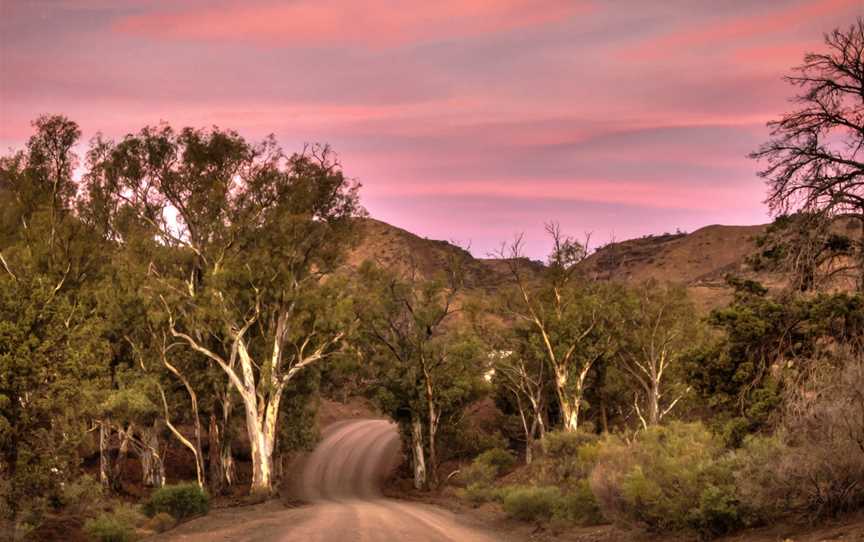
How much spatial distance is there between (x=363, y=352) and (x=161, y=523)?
24.5 m

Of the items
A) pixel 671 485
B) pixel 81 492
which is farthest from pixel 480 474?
pixel 671 485

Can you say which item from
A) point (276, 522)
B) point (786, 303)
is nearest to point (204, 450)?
point (276, 522)

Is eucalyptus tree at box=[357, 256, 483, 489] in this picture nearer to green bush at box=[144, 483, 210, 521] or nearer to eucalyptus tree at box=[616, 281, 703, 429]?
eucalyptus tree at box=[616, 281, 703, 429]

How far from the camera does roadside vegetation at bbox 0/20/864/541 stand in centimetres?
1717

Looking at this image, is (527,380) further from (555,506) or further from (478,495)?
(555,506)

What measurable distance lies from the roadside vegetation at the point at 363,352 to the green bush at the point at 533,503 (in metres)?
0.10

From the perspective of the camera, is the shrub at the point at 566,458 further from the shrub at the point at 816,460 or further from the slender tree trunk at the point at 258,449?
the slender tree trunk at the point at 258,449

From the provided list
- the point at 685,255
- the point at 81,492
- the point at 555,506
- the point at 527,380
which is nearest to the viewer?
the point at 555,506

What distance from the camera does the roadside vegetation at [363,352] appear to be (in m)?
17.2

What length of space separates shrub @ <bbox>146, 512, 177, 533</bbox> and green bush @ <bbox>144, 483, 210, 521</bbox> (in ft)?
3.97

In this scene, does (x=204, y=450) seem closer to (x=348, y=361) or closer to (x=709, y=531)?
(x=348, y=361)

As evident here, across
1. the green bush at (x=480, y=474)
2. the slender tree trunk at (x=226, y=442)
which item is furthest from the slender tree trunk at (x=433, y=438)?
the slender tree trunk at (x=226, y=442)

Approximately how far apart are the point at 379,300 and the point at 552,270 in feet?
47.3

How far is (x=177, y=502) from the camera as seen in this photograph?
30062 mm
